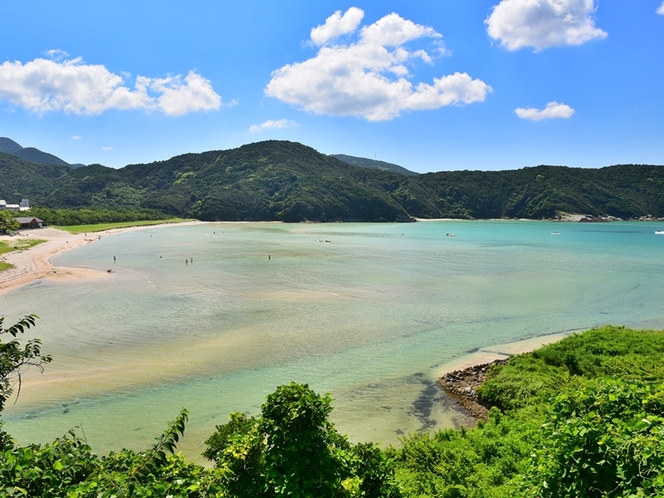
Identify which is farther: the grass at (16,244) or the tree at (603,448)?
the grass at (16,244)

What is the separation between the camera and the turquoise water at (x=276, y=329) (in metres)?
15.8

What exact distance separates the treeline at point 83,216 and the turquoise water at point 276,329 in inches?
2630

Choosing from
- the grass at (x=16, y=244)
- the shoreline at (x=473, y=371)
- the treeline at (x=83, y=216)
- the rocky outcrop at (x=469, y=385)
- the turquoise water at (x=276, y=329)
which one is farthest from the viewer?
the treeline at (x=83, y=216)

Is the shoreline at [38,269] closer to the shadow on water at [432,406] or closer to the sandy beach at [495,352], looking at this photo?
the shadow on water at [432,406]

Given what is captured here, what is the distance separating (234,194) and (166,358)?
170993 millimetres

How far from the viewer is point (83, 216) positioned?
118625mm

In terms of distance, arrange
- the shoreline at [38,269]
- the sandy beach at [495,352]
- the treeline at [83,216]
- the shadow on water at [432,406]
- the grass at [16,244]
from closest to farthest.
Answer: the shadow on water at [432,406] → the sandy beach at [495,352] → the shoreline at [38,269] → the grass at [16,244] → the treeline at [83,216]

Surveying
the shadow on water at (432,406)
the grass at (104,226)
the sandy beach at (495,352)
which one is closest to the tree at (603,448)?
the shadow on water at (432,406)

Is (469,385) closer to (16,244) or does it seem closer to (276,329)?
(276,329)

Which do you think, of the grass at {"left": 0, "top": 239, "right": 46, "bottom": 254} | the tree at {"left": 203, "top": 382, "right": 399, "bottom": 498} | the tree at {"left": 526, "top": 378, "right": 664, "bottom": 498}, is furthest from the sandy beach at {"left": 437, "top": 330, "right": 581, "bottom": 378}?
the grass at {"left": 0, "top": 239, "right": 46, "bottom": 254}

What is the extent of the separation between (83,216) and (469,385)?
130663 mm

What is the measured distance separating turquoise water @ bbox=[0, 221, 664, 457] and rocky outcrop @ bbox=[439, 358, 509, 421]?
0.74 metres

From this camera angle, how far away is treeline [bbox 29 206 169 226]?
354ft

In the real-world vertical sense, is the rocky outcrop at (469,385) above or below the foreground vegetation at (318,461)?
below
